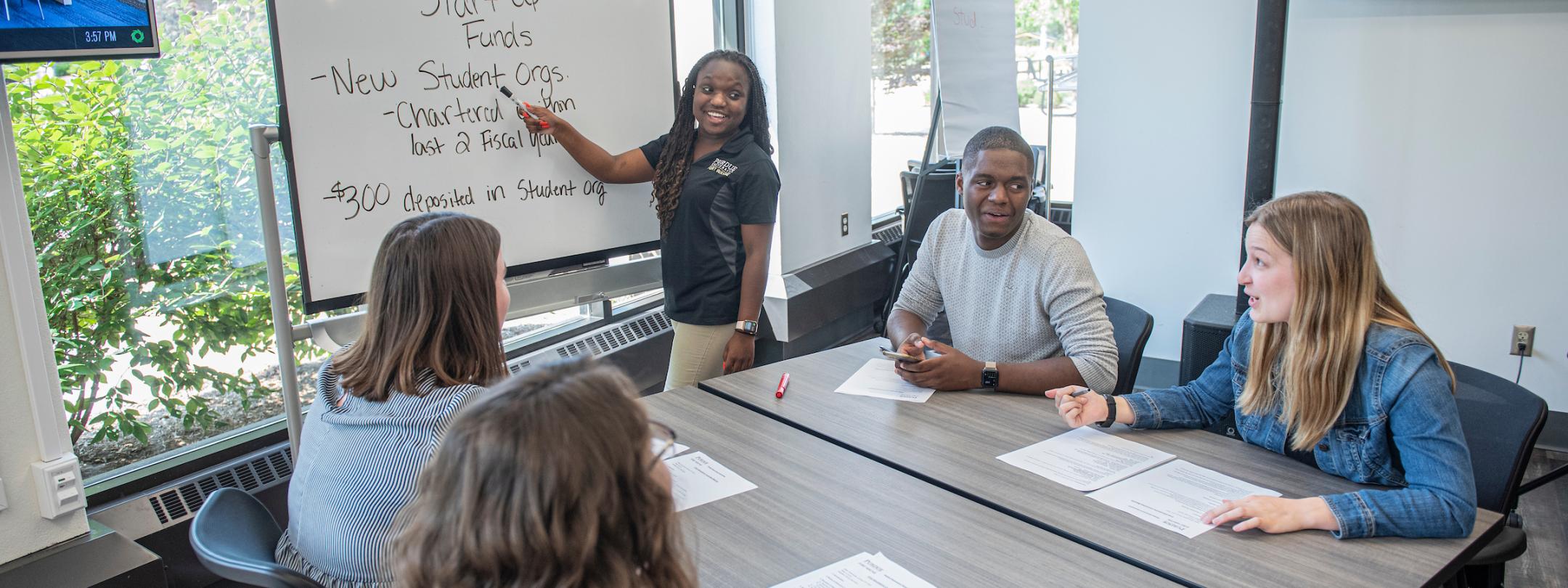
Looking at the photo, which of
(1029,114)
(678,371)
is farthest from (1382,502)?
(1029,114)

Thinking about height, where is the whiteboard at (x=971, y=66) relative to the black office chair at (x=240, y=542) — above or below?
above

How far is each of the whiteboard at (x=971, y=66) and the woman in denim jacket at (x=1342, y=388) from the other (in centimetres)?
238

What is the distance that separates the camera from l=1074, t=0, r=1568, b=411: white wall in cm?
318

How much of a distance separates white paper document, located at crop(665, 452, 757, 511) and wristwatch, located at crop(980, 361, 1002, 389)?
2.17 ft

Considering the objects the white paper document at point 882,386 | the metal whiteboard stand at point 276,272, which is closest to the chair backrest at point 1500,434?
the white paper document at point 882,386

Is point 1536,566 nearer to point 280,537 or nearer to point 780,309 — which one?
point 780,309

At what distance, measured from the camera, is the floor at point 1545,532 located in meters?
2.44

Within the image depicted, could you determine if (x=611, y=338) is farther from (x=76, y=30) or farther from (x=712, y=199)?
(x=76, y=30)

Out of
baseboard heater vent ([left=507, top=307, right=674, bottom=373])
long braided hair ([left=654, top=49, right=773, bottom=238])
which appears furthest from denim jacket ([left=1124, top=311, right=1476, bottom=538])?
baseboard heater vent ([left=507, top=307, right=674, bottom=373])

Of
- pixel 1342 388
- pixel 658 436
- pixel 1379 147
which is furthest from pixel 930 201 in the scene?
pixel 658 436

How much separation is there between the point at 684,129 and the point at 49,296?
1491 millimetres

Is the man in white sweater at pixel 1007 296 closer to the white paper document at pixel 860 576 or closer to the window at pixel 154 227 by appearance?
the white paper document at pixel 860 576

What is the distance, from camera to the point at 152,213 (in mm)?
2281

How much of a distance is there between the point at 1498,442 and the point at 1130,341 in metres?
0.73
